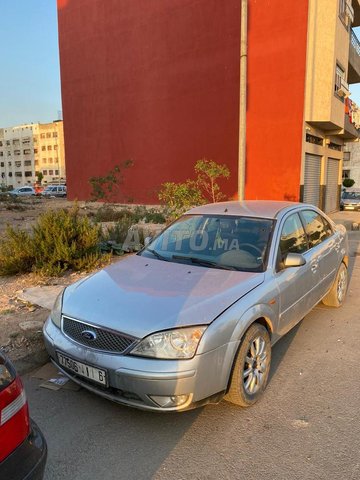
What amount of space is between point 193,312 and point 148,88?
19.8 meters

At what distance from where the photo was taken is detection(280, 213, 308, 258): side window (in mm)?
3861

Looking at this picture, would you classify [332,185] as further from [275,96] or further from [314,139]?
[275,96]

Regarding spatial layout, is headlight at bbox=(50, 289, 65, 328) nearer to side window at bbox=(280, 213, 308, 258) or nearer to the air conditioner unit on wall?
side window at bbox=(280, 213, 308, 258)

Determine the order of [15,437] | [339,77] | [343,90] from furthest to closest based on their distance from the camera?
[343,90] < [339,77] < [15,437]

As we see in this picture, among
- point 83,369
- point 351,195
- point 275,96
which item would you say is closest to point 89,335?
point 83,369

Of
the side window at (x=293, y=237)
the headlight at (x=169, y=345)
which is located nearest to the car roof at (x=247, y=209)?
the side window at (x=293, y=237)

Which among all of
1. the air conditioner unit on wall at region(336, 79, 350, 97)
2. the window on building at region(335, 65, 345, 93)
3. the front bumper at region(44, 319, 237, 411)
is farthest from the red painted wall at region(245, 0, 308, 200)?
the front bumper at region(44, 319, 237, 411)

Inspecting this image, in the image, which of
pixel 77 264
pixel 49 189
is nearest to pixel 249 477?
pixel 77 264

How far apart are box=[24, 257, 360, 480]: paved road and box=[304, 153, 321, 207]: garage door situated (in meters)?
14.1

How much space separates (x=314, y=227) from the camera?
476 cm

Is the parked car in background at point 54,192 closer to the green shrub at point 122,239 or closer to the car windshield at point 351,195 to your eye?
the car windshield at point 351,195

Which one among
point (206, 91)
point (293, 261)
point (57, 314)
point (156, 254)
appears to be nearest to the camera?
point (57, 314)

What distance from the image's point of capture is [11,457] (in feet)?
5.31

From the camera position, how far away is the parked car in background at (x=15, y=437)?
1.60m
